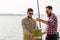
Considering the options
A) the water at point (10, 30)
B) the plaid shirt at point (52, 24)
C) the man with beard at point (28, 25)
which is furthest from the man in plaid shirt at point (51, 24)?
the water at point (10, 30)

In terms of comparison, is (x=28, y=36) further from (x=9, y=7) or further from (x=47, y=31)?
(x=9, y=7)

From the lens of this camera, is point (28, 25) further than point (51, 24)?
Yes

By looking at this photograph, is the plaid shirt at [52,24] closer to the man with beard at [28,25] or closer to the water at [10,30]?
the man with beard at [28,25]

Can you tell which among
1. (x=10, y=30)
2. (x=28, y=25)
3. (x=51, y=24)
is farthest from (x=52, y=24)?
(x=10, y=30)

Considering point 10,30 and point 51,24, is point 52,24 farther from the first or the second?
point 10,30

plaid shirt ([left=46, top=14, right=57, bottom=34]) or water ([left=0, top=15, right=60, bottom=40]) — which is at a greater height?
plaid shirt ([left=46, top=14, right=57, bottom=34])

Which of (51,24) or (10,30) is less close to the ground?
(51,24)

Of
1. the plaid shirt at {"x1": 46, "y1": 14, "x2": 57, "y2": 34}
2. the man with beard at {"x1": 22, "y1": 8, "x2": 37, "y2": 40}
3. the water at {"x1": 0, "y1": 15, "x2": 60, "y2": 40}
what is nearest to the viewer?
the plaid shirt at {"x1": 46, "y1": 14, "x2": 57, "y2": 34}

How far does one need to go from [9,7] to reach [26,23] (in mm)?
3064

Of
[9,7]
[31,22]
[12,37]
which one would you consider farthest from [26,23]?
[9,7]

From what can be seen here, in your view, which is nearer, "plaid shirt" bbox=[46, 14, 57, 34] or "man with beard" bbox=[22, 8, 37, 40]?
"plaid shirt" bbox=[46, 14, 57, 34]

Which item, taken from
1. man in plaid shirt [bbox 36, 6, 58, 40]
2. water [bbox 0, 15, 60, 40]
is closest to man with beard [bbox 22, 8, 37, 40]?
man in plaid shirt [bbox 36, 6, 58, 40]

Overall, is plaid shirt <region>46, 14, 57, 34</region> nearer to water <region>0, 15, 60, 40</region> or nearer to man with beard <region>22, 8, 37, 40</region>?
man with beard <region>22, 8, 37, 40</region>

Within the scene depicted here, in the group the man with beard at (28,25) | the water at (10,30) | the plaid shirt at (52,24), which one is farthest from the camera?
the water at (10,30)
